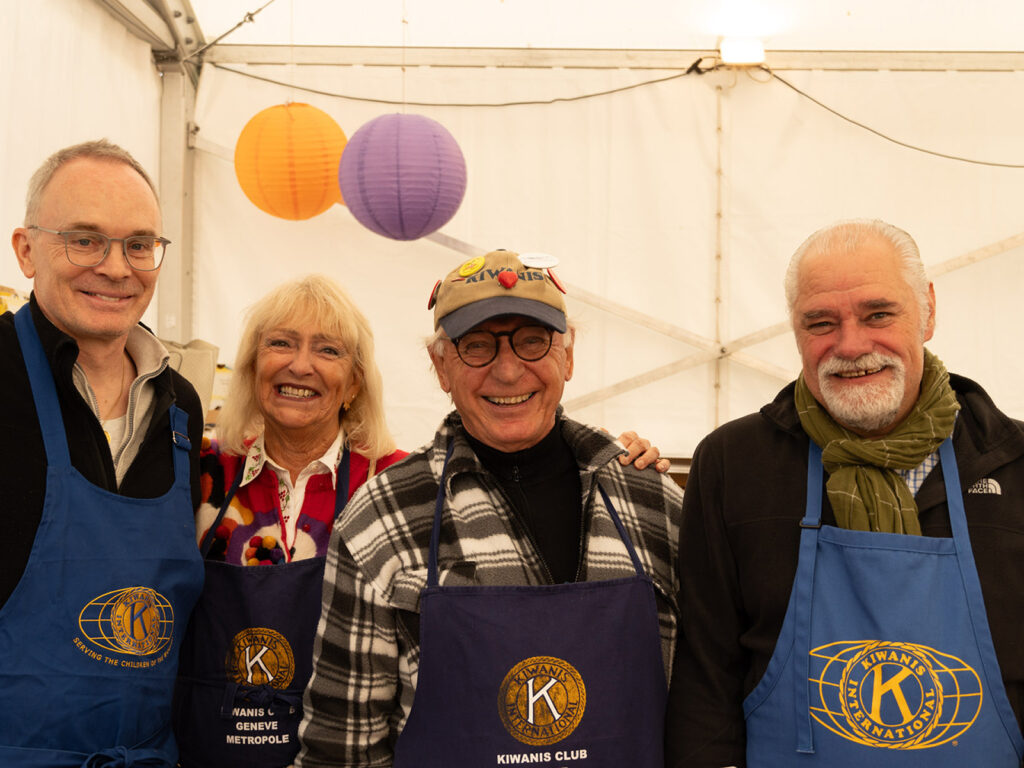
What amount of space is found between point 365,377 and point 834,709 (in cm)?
135

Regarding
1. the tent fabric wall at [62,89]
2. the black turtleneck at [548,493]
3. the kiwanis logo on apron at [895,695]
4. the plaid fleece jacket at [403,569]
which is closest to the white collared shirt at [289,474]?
the plaid fleece jacket at [403,569]

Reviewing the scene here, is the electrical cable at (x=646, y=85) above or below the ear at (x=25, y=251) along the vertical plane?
above

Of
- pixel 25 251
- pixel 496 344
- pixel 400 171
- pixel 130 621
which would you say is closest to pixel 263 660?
pixel 130 621

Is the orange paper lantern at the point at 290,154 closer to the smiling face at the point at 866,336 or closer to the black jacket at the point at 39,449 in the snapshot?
the black jacket at the point at 39,449

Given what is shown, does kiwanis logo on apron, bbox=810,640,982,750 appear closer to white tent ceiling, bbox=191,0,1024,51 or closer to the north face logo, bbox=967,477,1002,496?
the north face logo, bbox=967,477,1002,496

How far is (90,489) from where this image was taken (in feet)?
5.55

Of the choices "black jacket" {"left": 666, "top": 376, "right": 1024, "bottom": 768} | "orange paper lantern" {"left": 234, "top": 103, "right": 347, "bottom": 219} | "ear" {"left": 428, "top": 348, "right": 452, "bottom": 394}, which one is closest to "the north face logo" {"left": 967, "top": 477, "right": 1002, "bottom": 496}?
"black jacket" {"left": 666, "top": 376, "right": 1024, "bottom": 768}

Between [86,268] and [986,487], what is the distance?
1.74 metres

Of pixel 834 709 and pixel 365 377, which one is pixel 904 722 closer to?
pixel 834 709

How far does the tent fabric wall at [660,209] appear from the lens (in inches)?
214

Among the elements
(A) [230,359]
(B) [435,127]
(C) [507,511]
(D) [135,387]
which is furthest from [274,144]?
(C) [507,511]

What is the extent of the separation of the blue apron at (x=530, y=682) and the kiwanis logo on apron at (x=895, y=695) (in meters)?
0.33

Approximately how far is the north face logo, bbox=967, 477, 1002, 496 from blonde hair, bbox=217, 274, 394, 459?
1325 mm

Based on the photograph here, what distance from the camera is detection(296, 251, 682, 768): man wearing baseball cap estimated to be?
1.60 m
